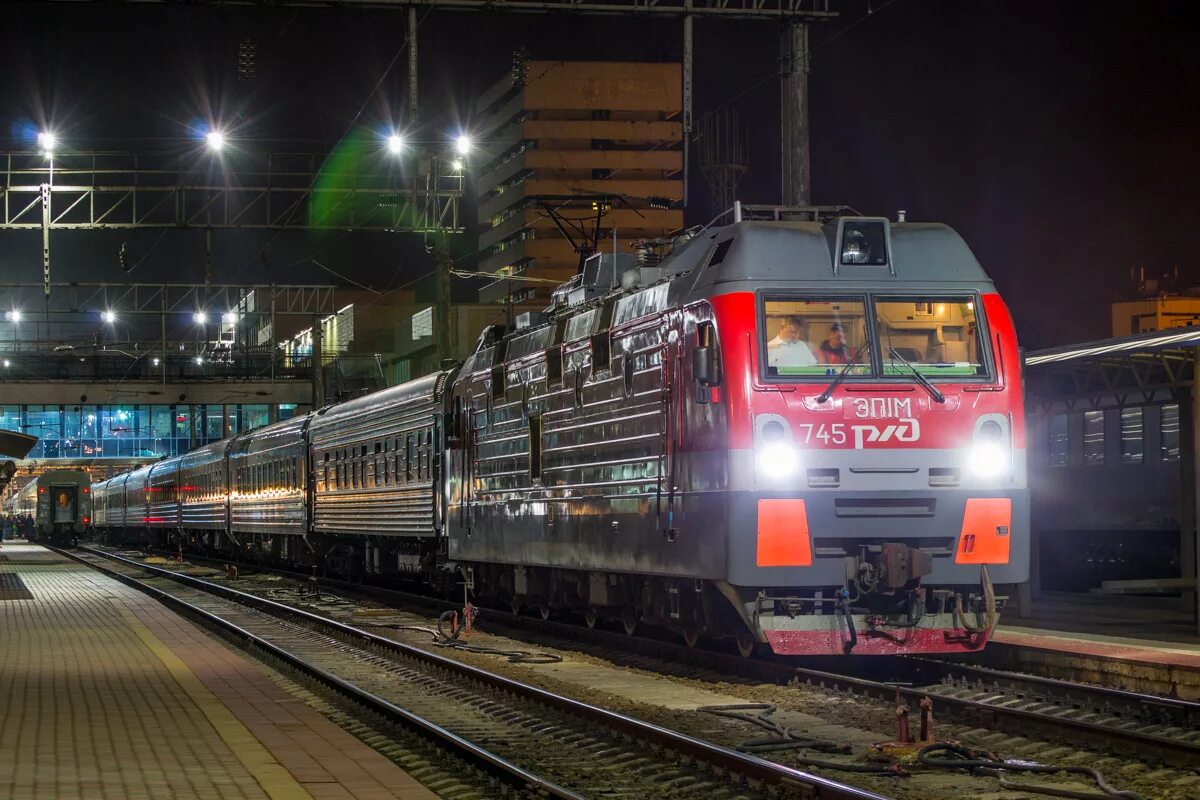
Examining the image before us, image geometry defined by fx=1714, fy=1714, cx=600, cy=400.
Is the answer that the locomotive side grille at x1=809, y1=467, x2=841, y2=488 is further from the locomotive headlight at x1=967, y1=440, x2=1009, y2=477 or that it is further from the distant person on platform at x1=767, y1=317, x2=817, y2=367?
the locomotive headlight at x1=967, y1=440, x2=1009, y2=477

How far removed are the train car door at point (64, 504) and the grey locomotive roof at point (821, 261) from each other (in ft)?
228

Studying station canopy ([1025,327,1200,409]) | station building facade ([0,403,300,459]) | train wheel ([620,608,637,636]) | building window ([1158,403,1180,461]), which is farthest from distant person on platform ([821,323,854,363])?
station building facade ([0,403,300,459])

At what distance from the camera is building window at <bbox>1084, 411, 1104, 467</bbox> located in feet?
111

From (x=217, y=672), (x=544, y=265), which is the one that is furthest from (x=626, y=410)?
(x=544, y=265)

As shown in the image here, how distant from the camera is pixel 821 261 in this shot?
14.5 meters

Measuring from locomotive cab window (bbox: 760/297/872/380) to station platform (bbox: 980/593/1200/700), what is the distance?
3235mm

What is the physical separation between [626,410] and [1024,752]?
242 inches

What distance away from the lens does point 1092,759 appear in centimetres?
1060

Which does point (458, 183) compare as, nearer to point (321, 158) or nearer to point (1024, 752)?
point (321, 158)

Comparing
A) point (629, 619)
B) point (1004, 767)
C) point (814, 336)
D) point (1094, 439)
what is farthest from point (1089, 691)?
point (1094, 439)

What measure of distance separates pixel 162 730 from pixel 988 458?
6843mm

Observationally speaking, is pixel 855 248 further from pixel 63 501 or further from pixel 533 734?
pixel 63 501

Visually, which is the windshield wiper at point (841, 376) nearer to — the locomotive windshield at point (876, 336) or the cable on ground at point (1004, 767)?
the locomotive windshield at point (876, 336)

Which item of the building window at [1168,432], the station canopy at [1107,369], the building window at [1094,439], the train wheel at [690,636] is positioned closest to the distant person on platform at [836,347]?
the train wheel at [690,636]
